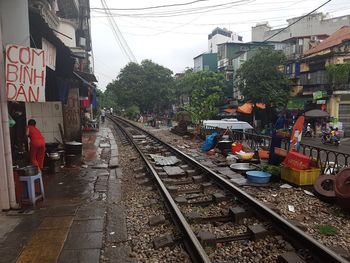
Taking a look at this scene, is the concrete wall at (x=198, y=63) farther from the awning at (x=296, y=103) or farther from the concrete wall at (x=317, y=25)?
the awning at (x=296, y=103)

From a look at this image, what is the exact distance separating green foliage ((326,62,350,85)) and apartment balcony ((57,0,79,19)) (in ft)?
73.9

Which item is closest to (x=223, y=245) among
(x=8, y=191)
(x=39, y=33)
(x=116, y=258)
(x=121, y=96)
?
(x=116, y=258)

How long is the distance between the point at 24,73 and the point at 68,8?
76.1 feet

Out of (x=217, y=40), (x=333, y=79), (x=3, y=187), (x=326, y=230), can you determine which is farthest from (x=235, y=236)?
(x=217, y=40)

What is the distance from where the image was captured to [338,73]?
29.4m

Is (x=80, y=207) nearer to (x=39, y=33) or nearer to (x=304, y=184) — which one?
(x=39, y=33)

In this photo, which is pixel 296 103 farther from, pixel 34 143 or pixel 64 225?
pixel 64 225

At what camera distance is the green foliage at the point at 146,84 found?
50094mm

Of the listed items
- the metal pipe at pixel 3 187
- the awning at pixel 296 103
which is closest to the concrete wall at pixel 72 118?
the metal pipe at pixel 3 187

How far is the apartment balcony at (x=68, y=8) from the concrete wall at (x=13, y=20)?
61.0ft

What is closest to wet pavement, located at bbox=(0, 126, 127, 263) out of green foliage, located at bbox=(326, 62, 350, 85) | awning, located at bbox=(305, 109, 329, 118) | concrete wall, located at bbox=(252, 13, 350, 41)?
awning, located at bbox=(305, 109, 329, 118)

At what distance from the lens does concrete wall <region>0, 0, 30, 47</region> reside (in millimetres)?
6734

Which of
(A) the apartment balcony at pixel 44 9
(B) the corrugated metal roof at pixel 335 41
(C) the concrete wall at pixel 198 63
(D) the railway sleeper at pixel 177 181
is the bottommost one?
(D) the railway sleeper at pixel 177 181

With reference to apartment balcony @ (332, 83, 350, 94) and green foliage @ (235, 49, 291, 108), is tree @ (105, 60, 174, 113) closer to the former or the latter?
green foliage @ (235, 49, 291, 108)
